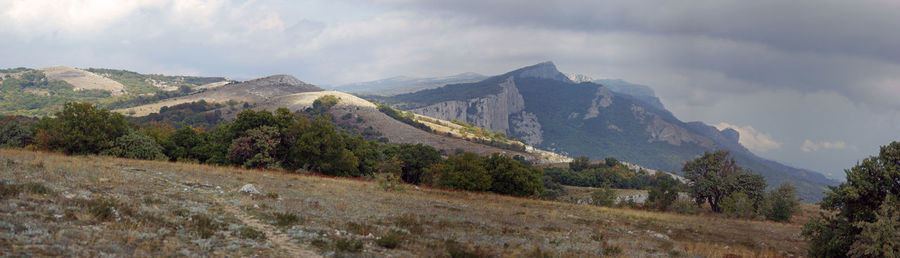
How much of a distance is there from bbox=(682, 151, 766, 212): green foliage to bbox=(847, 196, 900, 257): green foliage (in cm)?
4576

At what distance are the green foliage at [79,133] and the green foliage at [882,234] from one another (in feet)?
202

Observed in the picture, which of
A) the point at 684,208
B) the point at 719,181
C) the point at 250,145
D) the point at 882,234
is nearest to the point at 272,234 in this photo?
the point at 882,234

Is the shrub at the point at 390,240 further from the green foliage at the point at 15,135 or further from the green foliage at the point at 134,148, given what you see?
the green foliage at the point at 15,135

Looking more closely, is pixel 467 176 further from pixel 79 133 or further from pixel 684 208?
pixel 79 133

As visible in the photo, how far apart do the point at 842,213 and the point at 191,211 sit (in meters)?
31.9

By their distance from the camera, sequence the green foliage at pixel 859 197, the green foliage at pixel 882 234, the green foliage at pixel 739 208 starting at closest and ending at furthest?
the green foliage at pixel 882 234 → the green foliage at pixel 859 197 → the green foliage at pixel 739 208

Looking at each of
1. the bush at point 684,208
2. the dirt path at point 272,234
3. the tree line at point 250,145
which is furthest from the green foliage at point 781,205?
the dirt path at point 272,234

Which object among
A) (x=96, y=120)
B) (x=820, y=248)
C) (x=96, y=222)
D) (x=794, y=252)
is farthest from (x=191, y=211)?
(x=96, y=120)

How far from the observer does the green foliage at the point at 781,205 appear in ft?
174

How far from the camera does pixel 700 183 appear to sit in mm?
63969

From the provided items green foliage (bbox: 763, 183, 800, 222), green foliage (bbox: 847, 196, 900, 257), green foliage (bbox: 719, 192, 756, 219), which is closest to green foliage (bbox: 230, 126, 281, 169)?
green foliage (bbox: 847, 196, 900, 257)

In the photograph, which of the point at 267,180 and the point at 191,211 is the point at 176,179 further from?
the point at 191,211

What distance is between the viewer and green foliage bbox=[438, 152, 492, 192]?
5184 centimetres

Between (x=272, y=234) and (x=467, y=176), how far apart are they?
124 feet
